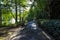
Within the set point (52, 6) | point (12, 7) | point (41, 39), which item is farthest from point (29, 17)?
point (41, 39)

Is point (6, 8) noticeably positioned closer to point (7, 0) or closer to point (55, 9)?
point (7, 0)

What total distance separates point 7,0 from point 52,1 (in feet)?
69.9

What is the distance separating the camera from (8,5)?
38594mm

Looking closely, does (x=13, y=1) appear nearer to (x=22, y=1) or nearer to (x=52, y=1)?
(x=22, y=1)

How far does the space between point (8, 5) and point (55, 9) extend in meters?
21.5

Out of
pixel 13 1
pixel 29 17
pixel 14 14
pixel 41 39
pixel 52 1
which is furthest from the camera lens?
pixel 29 17

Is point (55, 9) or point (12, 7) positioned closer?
point (55, 9)

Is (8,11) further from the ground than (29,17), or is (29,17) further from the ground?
(8,11)

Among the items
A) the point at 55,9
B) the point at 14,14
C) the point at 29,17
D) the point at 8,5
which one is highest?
the point at 55,9

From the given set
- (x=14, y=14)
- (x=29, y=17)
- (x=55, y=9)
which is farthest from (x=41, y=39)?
(x=29, y=17)

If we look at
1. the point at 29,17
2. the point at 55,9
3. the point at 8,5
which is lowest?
the point at 29,17

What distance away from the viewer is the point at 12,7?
38594 millimetres

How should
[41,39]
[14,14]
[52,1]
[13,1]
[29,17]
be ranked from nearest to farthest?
[41,39], [52,1], [13,1], [14,14], [29,17]

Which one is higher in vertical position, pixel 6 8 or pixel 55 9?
pixel 55 9
